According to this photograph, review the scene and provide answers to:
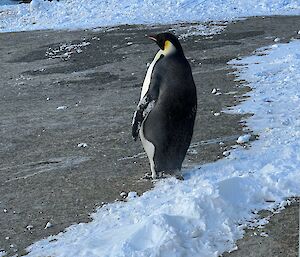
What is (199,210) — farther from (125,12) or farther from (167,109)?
(125,12)

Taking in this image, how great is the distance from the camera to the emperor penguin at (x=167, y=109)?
4676 millimetres

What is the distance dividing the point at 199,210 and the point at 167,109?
3.55ft

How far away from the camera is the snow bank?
49.9ft

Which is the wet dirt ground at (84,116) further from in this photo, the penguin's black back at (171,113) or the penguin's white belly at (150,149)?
the penguin's black back at (171,113)

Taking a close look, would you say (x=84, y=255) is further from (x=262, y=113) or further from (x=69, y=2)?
(x=69, y=2)

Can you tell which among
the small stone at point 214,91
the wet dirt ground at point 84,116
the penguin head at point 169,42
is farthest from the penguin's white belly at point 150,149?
the small stone at point 214,91

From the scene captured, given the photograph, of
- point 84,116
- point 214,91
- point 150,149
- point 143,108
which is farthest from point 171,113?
point 214,91

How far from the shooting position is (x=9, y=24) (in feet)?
55.8

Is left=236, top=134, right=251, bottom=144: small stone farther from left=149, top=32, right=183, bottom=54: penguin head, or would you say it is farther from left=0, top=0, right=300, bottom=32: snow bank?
left=0, top=0, right=300, bottom=32: snow bank

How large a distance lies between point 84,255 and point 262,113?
3.14 metres

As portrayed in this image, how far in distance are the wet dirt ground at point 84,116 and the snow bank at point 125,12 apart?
5.13 feet

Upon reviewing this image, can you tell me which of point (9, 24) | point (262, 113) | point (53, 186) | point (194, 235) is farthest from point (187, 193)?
point (9, 24)

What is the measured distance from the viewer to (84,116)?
7250 mm

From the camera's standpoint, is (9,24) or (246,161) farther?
(9,24)
